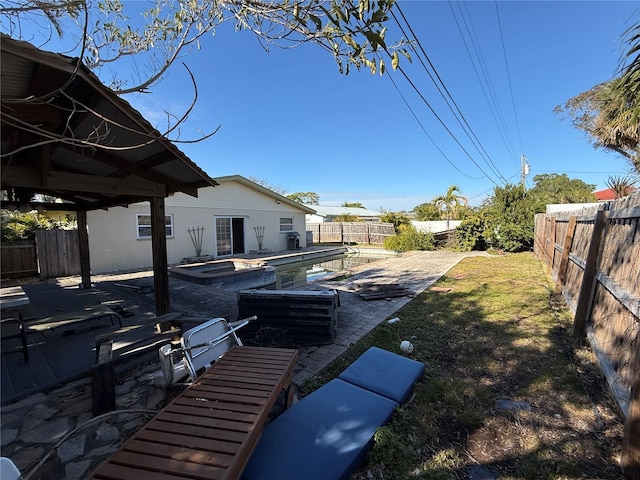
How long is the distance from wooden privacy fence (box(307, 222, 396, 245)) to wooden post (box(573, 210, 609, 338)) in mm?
16139

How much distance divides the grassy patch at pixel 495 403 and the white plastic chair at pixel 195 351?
103 centimetres

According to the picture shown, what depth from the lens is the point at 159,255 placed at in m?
4.18

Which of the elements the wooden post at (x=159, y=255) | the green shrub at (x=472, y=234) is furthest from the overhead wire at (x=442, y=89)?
the green shrub at (x=472, y=234)

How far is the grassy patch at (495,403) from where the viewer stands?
6.75 ft

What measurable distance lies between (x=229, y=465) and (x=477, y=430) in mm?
2082

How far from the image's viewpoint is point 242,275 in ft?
31.2

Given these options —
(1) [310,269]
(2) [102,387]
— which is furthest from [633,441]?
(1) [310,269]

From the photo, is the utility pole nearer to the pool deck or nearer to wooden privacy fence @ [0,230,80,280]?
the pool deck

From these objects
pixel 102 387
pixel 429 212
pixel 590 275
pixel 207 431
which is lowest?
pixel 102 387

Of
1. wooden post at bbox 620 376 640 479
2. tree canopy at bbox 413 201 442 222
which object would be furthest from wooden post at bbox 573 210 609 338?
tree canopy at bbox 413 201 442 222

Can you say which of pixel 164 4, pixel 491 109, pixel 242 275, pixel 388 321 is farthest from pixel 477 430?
pixel 491 109

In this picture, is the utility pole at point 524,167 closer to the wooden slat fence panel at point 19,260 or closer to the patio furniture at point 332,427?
the patio furniture at point 332,427

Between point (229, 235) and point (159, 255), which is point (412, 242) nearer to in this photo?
point (229, 235)

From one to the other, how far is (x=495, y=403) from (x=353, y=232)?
758 inches
